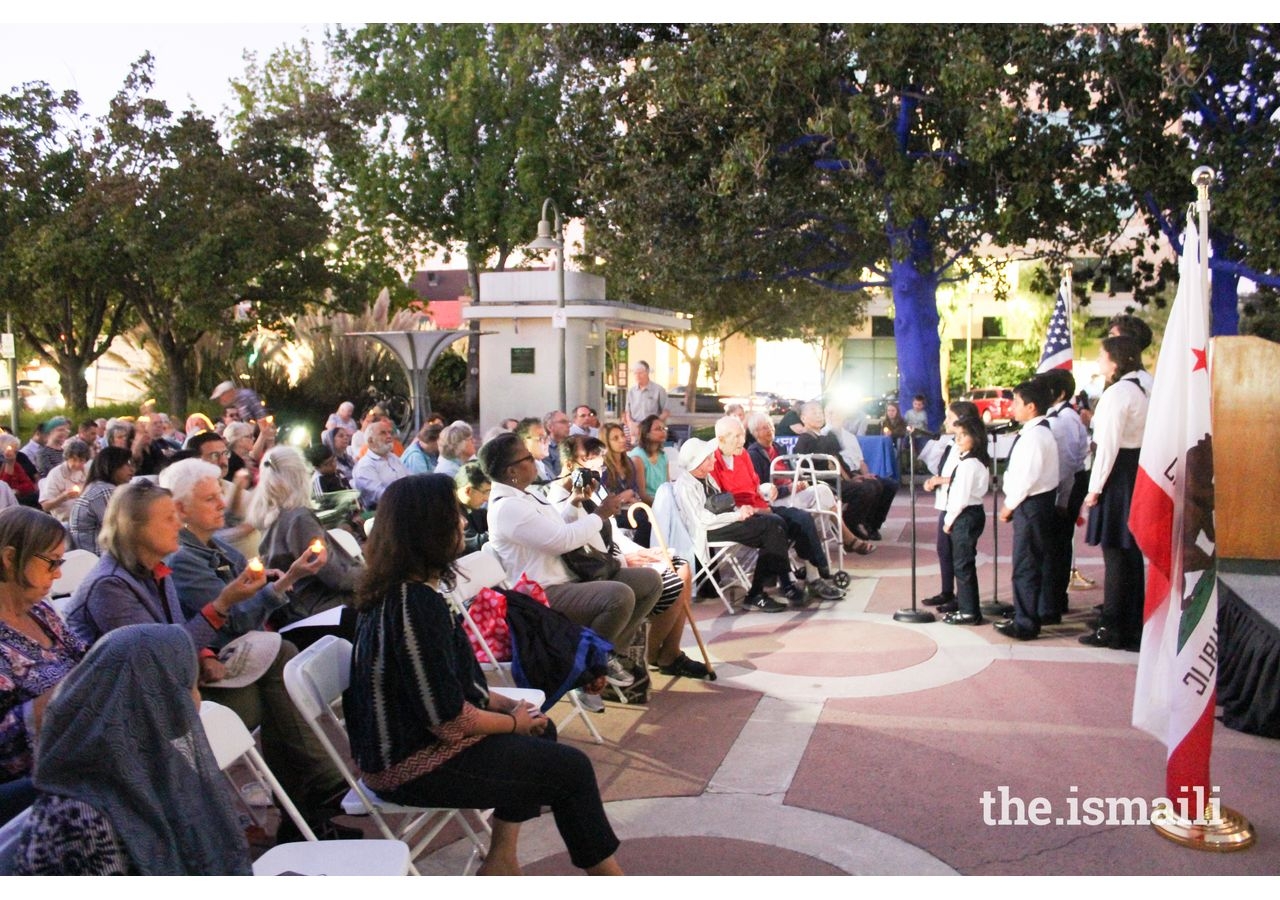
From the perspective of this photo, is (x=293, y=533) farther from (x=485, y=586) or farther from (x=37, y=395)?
(x=37, y=395)

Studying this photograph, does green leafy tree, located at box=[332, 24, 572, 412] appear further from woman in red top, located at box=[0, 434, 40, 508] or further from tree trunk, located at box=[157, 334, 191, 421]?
woman in red top, located at box=[0, 434, 40, 508]

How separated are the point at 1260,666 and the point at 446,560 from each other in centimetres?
421

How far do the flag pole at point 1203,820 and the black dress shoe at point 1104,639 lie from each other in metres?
2.72

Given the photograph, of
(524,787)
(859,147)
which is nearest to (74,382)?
(859,147)

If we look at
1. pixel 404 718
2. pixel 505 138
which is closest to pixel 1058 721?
pixel 404 718

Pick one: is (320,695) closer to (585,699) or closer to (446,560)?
(446,560)

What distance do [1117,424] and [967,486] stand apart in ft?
4.06

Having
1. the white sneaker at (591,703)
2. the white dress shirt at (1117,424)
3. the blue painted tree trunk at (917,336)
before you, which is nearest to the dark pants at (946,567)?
the white dress shirt at (1117,424)

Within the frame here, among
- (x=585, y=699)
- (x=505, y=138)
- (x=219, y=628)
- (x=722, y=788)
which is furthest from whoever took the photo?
(x=505, y=138)

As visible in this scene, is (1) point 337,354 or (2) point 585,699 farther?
(1) point 337,354

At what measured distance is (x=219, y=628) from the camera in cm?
423

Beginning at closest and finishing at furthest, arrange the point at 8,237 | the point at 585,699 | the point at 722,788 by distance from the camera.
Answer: the point at 722,788
the point at 585,699
the point at 8,237

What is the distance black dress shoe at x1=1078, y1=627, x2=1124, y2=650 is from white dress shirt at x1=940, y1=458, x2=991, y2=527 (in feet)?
3.83

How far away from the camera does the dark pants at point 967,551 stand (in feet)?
25.1
